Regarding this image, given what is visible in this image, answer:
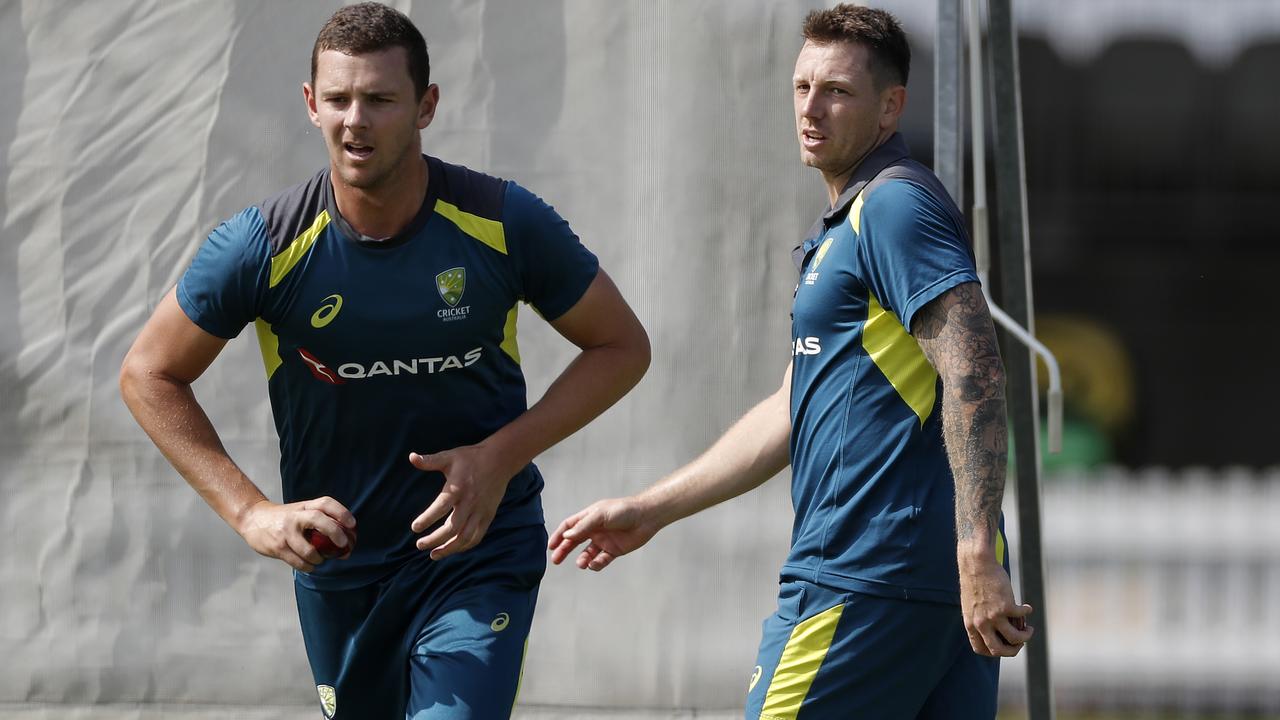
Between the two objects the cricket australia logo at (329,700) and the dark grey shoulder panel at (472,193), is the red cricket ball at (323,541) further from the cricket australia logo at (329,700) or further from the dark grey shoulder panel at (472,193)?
the dark grey shoulder panel at (472,193)

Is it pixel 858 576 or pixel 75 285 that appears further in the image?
pixel 75 285

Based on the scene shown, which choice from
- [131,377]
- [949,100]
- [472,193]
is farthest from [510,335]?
[949,100]

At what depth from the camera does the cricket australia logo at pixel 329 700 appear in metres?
2.83

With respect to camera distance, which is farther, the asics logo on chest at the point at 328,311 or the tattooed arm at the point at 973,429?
the asics logo on chest at the point at 328,311

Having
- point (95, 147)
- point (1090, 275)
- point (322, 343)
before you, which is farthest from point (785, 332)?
point (95, 147)

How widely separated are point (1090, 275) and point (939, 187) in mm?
3063

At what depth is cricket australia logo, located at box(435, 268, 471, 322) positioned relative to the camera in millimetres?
2697

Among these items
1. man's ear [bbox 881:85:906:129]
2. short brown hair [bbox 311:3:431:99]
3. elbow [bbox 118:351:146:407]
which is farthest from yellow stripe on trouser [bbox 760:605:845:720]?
elbow [bbox 118:351:146:407]

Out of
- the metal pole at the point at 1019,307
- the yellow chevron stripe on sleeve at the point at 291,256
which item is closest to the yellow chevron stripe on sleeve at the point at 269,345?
the yellow chevron stripe on sleeve at the point at 291,256

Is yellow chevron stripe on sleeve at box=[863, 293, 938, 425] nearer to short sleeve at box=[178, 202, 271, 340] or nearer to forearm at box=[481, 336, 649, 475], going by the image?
forearm at box=[481, 336, 649, 475]

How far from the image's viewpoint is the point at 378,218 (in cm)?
273

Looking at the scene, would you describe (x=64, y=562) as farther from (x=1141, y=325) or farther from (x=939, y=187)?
(x=1141, y=325)

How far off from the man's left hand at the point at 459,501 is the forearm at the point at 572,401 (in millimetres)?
60

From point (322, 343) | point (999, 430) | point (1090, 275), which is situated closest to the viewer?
point (999, 430)
